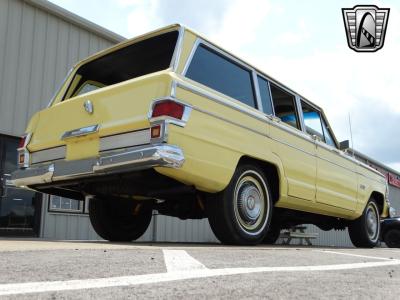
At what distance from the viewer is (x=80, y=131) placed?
187 inches

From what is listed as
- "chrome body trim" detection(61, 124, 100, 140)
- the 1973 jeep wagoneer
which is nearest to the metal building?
the 1973 jeep wagoneer

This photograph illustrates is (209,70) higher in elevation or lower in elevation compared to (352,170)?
higher

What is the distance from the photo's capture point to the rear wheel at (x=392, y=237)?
12.9 m

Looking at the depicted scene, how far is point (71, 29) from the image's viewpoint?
11.4 m

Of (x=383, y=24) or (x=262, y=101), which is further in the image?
(x=383, y=24)

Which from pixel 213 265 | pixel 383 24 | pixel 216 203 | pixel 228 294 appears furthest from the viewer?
pixel 383 24

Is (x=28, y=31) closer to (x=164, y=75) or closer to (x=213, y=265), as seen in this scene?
(x=164, y=75)

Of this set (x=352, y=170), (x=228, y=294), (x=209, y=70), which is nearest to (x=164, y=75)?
(x=209, y=70)

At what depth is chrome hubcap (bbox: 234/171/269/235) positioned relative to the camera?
4.99 meters

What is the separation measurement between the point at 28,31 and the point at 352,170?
7.15m

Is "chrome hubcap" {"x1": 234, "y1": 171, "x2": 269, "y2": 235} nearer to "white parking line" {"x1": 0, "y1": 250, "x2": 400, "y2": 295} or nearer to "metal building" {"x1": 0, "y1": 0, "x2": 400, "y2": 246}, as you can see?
"white parking line" {"x1": 0, "y1": 250, "x2": 400, "y2": 295}

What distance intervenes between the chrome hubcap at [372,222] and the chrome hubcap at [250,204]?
3723 millimetres

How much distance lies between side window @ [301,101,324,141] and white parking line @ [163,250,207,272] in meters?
4.02

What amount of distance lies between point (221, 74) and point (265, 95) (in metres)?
0.94
